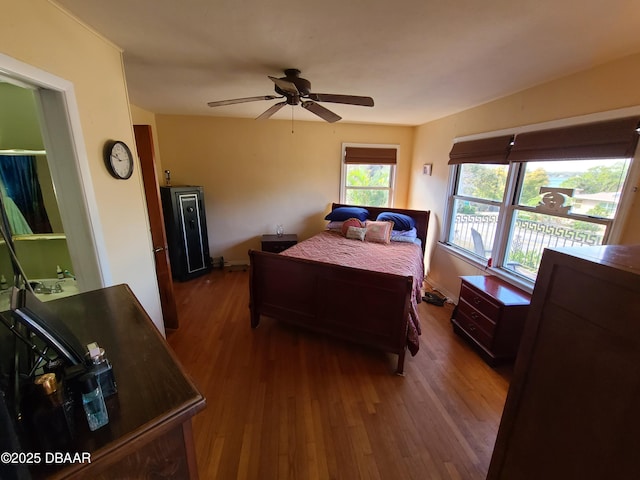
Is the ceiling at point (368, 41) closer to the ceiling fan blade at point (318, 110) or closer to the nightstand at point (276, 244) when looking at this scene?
the ceiling fan blade at point (318, 110)

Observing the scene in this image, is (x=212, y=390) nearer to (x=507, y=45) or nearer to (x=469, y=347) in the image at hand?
(x=469, y=347)

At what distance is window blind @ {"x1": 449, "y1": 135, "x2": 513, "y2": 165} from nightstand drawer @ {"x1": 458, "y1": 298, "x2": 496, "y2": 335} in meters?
1.43

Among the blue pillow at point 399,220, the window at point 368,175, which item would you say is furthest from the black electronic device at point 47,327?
the window at point 368,175

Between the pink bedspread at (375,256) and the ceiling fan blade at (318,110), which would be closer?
the ceiling fan blade at (318,110)

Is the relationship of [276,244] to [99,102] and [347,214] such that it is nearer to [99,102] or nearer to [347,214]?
[347,214]

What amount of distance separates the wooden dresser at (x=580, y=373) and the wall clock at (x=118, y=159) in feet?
7.76

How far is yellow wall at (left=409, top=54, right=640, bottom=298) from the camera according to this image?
169 centimetres

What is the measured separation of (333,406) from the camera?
71.7 inches

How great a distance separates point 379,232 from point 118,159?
2.88 m

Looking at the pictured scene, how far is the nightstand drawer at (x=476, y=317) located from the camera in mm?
2225

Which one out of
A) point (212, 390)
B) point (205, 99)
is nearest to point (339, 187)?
point (205, 99)

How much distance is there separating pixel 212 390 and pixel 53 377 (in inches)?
64.5

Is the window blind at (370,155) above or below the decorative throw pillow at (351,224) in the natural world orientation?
above

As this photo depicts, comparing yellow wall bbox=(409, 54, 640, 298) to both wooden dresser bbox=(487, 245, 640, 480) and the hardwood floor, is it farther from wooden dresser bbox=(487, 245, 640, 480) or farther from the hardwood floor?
wooden dresser bbox=(487, 245, 640, 480)
